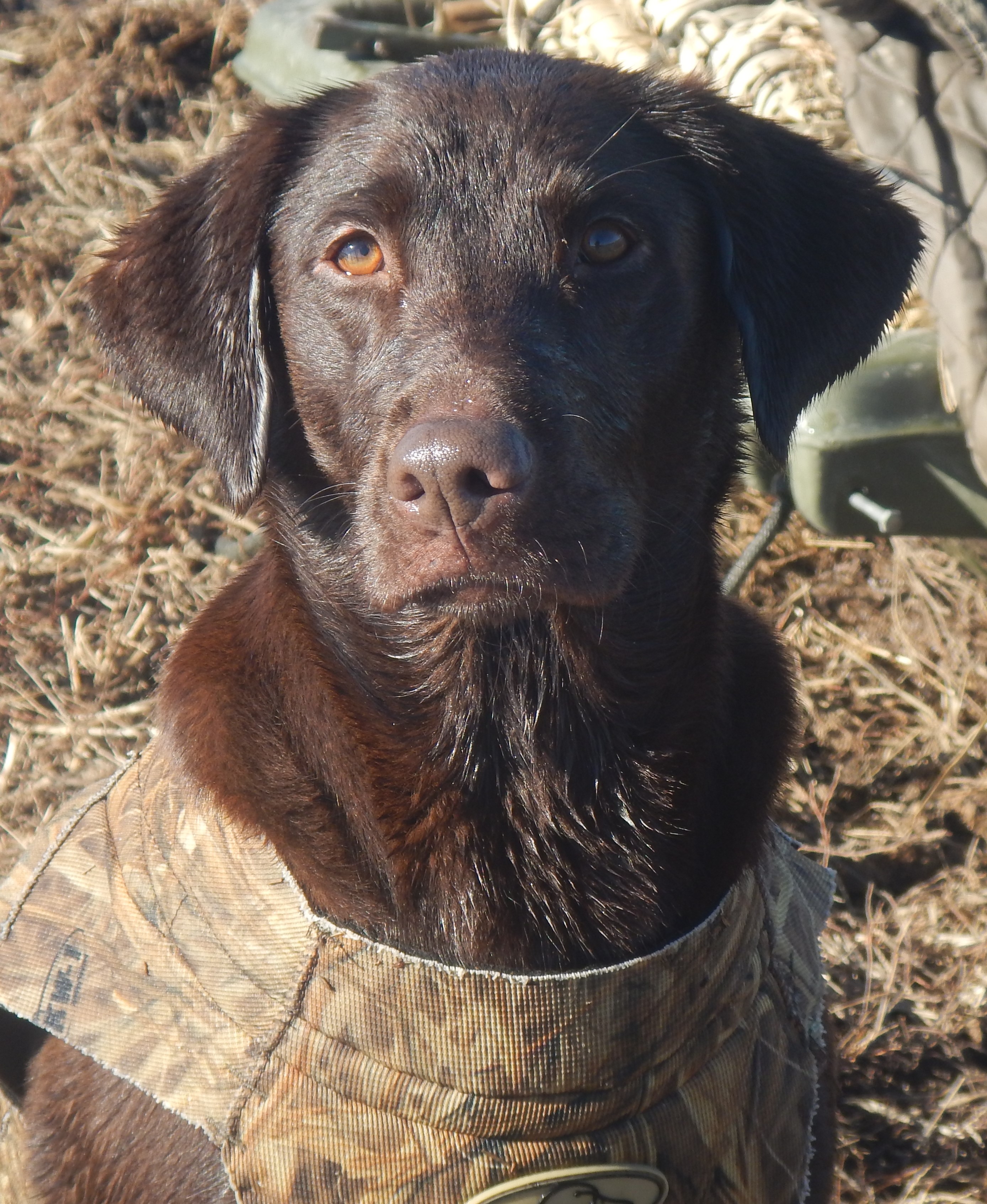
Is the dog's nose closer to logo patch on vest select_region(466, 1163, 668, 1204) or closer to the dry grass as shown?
logo patch on vest select_region(466, 1163, 668, 1204)

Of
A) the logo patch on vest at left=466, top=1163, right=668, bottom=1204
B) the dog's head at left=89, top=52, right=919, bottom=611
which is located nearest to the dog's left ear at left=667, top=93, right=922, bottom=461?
the dog's head at left=89, top=52, right=919, bottom=611

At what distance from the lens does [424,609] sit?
6.34 feet

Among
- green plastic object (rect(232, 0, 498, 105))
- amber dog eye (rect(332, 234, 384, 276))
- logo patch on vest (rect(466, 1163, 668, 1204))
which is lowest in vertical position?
logo patch on vest (rect(466, 1163, 668, 1204))

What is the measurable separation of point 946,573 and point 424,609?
246 cm

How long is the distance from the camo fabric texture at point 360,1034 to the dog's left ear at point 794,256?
2.91 ft

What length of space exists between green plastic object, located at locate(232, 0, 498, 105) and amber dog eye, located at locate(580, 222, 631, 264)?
101 inches

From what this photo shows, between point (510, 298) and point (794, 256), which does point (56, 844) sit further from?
point (794, 256)

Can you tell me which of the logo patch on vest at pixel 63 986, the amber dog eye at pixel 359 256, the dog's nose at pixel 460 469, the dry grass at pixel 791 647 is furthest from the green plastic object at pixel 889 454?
the logo patch on vest at pixel 63 986

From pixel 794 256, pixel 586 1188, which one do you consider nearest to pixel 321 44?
pixel 794 256

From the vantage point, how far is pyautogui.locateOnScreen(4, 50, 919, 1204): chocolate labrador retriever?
1.90m

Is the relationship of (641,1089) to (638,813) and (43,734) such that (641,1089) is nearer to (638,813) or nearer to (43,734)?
(638,813)

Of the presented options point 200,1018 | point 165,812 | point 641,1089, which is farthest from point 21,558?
point 641,1089

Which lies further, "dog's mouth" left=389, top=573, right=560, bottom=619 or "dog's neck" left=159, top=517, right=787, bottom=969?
"dog's neck" left=159, top=517, right=787, bottom=969

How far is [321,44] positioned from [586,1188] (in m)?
3.99
